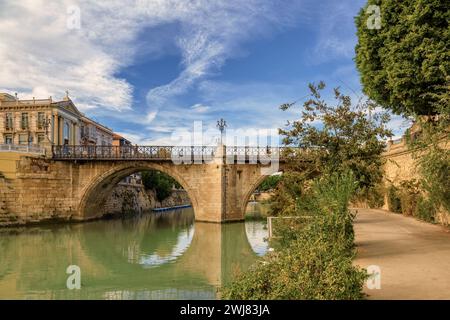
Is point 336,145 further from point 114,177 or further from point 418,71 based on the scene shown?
point 114,177

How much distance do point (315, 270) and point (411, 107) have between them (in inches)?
475

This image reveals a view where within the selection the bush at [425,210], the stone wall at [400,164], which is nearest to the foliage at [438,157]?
the bush at [425,210]

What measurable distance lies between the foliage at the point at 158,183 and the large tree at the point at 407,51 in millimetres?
40091

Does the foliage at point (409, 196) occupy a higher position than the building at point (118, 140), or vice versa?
the building at point (118, 140)

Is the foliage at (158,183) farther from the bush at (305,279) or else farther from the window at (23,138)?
the bush at (305,279)

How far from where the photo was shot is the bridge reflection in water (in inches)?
409

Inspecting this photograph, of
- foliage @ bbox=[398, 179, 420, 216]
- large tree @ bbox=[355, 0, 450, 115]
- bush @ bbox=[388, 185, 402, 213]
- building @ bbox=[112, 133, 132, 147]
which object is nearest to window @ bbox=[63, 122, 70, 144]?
building @ bbox=[112, 133, 132, 147]

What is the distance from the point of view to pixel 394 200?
898 inches

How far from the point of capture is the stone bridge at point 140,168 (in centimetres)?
2677

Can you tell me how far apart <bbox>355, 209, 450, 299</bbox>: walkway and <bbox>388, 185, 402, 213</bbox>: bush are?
7.79 m

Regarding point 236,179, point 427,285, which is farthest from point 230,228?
point 427,285

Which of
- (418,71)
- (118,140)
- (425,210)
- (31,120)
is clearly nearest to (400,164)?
(425,210)

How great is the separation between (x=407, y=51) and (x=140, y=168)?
2163 centimetres

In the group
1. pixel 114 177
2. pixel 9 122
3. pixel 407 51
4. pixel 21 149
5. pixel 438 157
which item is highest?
pixel 9 122
